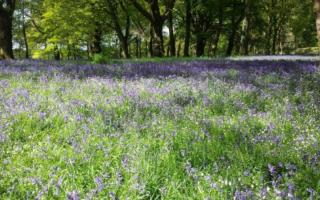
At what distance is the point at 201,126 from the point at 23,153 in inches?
79.6

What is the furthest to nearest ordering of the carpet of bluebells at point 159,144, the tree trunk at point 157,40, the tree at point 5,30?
the tree trunk at point 157,40 < the tree at point 5,30 < the carpet of bluebells at point 159,144

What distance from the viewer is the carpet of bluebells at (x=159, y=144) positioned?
2756mm

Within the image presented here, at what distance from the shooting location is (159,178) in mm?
3072

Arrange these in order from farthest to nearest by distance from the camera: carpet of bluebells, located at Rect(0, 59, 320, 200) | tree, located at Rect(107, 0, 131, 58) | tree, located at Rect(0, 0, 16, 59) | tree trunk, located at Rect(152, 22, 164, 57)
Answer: tree, located at Rect(107, 0, 131, 58)
tree trunk, located at Rect(152, 22, 164, 57)
tree, located at Rect(0, 0, 16, 59)
carpet of bluebells, located at Rect(0, 59, 320, 200)

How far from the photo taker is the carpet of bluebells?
9.04 ft

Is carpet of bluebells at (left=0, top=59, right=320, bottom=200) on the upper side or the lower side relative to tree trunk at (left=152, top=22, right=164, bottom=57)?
lower

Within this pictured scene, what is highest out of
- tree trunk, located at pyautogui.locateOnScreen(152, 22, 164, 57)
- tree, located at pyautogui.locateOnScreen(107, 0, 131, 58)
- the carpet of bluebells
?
tree, located at pyautogui.locateOnScreen(107, 0, 131, 58)

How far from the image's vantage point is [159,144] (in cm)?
383

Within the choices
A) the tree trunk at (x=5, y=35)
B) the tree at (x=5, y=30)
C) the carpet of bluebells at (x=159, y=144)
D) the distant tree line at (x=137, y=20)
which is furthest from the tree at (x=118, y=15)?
the carpet of bluebells at (x=159, y=144)

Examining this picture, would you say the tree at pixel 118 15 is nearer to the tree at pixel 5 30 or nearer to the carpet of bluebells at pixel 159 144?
the tree at pixel 5 30

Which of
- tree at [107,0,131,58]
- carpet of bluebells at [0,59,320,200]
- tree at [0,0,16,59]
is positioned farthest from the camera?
tree at [107,0,131,58]

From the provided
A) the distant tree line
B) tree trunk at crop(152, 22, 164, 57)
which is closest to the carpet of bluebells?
A: the distant tree line

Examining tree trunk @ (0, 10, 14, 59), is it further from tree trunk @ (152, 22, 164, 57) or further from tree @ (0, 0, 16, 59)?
tree trunk @ (152, 22, 164, 57)

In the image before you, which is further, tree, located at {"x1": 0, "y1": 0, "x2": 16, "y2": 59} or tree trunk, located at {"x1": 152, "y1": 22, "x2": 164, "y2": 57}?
tree trunk, located at {"x1": 152, "y1": 22, "x2": 164, "y2": 57}
